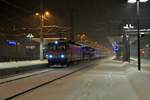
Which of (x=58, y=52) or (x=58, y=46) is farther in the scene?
(x=58, y=52)

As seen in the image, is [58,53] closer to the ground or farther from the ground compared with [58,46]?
closer to the ground

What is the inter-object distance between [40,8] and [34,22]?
15057 millimetres

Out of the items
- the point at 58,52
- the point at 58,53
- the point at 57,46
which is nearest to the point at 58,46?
the point at 57,46

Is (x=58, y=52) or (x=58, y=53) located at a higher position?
(x=58, y=52)

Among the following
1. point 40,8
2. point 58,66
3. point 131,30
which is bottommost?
point 58,66

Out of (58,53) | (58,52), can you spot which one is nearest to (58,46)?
(58,52)

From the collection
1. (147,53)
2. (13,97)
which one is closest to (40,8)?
(13,97)

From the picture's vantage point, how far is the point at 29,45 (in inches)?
3044

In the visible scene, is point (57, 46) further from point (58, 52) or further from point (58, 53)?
point (58, 53)

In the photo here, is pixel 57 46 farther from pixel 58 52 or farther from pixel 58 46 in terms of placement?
pixel 58 52

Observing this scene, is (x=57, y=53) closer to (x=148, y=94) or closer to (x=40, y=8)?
(x=40, y=8)

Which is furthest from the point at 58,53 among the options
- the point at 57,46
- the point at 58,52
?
the point at 57,46

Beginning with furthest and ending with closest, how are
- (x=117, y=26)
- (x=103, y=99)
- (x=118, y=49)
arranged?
(x=118, y=49), (x=117, y=26), (x=103, y=99)

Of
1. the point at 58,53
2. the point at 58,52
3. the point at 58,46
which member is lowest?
the point at 58,53
